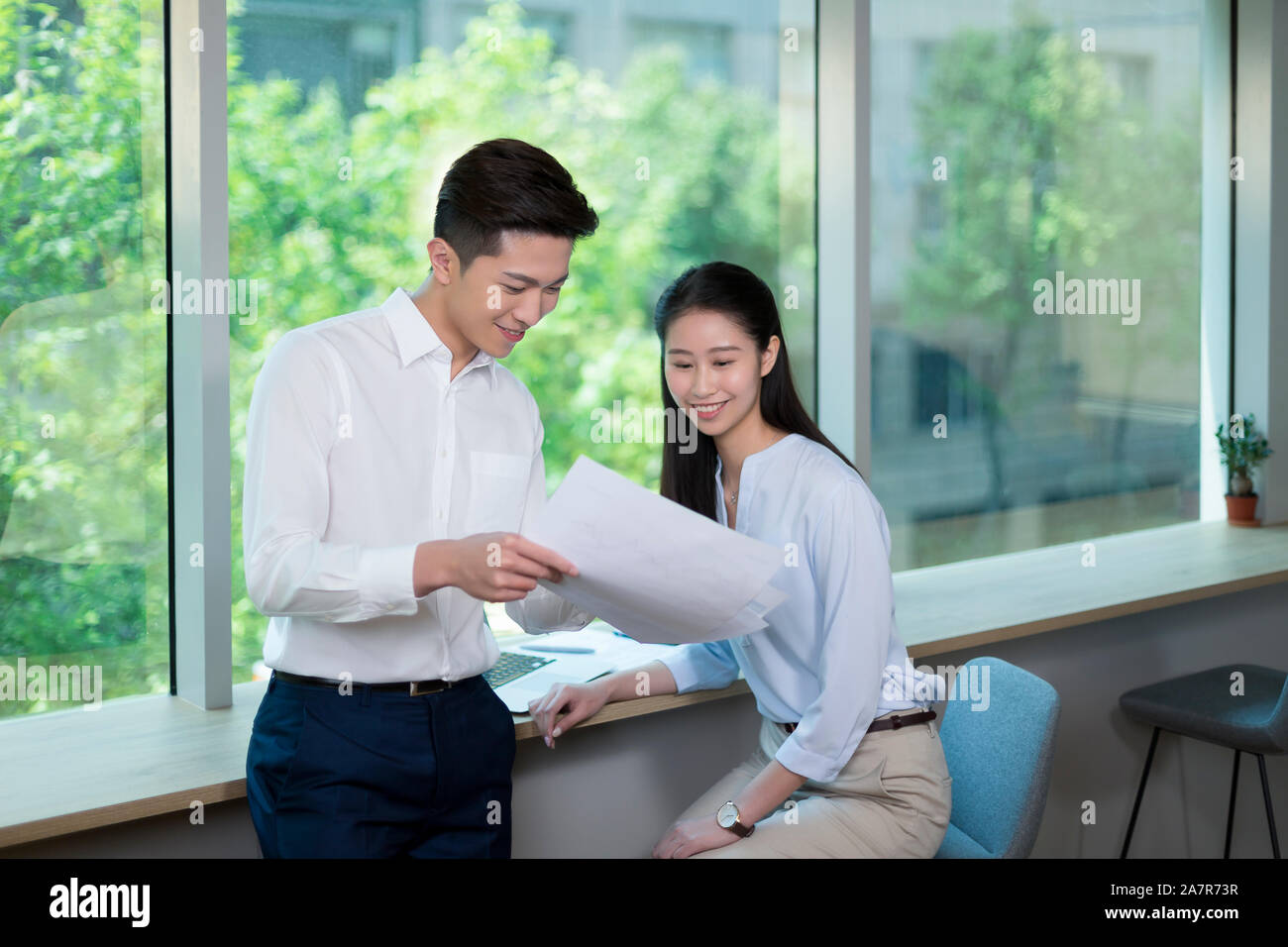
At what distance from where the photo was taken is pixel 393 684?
1614mm

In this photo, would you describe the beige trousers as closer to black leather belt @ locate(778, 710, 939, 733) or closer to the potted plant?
black leather belt @ locate(778, 710, 939, 733)

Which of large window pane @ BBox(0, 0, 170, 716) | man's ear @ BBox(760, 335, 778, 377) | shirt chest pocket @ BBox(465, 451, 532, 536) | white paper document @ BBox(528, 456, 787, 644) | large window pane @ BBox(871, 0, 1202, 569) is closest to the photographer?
white paper document @ BBox(528, 456, 787, 644)

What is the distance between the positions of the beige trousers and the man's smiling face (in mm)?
844

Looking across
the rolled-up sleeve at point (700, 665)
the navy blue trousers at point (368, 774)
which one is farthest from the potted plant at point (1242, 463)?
the navy blue trousers at point (368, 774)

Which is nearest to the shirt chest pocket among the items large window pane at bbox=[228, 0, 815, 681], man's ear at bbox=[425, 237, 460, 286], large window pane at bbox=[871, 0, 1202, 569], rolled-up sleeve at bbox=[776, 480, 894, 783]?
man's ear at bbox=[425, 237, 460, 286]

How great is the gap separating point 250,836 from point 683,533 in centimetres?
99

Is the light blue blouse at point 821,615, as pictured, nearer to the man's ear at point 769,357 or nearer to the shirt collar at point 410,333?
the man's ear at point 769,357

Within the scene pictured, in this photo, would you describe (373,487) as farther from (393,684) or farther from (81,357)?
(81,357)

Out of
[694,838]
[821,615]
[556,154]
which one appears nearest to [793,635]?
[821,615]

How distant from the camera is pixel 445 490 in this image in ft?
5.34

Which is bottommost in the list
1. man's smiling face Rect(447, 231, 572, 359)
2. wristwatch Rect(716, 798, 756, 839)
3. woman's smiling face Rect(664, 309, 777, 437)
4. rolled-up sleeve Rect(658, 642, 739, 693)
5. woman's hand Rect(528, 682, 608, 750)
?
wristwatch Rect(716, 798, 756, 839)

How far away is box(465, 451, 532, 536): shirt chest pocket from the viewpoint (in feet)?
5.46

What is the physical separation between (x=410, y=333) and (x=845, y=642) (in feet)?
2.60
